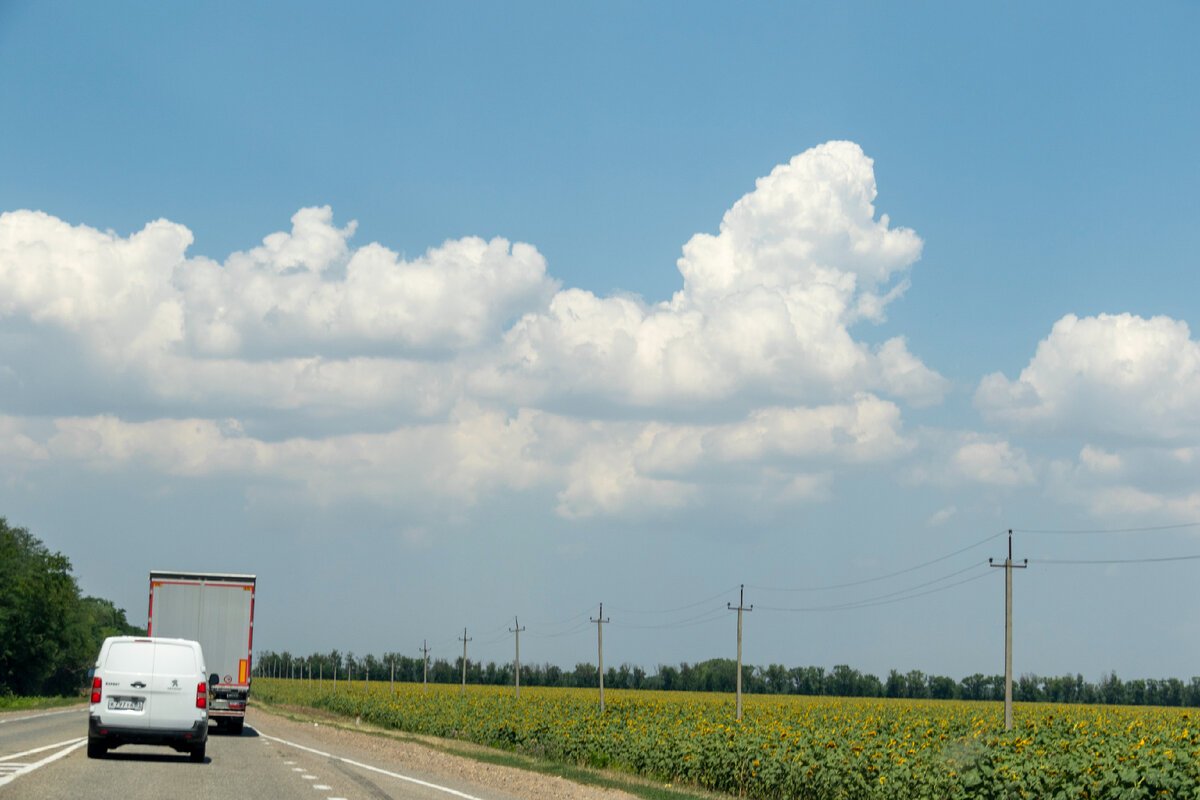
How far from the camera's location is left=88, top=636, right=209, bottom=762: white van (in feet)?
65.4

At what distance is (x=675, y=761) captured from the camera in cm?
2511

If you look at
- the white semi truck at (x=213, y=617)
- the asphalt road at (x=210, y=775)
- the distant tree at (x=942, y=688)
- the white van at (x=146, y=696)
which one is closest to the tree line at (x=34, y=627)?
the white semi truck at (x=213, y=617)

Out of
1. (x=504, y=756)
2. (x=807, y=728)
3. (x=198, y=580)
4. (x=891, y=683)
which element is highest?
(x=198, y=580)

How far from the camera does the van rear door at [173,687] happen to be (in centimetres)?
1998

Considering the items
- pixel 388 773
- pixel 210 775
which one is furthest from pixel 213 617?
pixel 210 775

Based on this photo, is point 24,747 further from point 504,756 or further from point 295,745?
point 504,756

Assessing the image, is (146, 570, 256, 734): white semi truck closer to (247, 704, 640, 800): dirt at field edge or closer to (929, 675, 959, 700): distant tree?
(247, 704, 640, 800): dirt at field edge

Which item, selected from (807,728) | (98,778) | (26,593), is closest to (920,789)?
(807,728)

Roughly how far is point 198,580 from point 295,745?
4819mm

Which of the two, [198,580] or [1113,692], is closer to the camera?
[198,580]

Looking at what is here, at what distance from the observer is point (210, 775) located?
1827 centimetres

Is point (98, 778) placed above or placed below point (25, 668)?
above

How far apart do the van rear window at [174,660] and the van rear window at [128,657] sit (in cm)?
16

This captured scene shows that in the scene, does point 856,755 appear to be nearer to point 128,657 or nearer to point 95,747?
point 128,657
